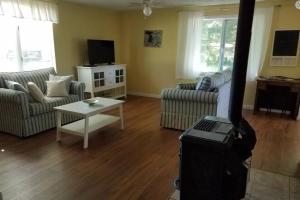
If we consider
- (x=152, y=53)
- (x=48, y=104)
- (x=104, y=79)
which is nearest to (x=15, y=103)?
(x=48, y=104)

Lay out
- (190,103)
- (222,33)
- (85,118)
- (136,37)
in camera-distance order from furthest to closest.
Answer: (136,37)
(222,33)
(190,103)
(85,118)

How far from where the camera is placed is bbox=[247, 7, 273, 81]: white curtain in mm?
Result: 4738

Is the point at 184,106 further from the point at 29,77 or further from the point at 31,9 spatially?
the point at 31,9

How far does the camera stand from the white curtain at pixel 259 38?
187 inches

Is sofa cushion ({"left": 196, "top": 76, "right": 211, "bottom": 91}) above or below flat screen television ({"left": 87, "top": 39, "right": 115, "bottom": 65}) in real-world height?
below

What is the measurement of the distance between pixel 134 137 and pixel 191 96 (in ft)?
3.48

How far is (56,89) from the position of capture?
3992mm

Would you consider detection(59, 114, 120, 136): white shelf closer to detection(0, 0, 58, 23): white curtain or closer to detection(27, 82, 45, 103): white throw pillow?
detection(27, 82, 45, 103): white throw pillow

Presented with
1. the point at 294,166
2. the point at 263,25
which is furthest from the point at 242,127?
the point at 263,25

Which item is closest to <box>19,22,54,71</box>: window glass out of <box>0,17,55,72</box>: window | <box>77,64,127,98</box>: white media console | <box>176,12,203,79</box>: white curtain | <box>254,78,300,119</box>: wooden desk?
<box>0,17,55,72</box>: window

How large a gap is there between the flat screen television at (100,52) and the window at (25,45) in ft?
2.70

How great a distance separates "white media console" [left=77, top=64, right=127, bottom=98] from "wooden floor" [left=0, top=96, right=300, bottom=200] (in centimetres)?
161

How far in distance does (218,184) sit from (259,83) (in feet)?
11.8

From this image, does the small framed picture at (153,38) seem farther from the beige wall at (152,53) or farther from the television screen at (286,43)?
the television screen at (286,43)
